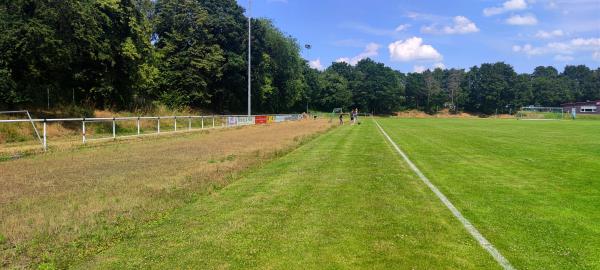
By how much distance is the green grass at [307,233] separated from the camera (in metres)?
5.21

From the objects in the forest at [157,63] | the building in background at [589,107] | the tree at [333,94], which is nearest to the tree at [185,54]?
the forest at [157,63]

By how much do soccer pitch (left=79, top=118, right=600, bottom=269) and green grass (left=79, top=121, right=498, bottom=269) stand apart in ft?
0.05

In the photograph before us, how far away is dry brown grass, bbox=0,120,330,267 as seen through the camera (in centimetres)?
603

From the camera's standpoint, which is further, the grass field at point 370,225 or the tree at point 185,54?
the tree at point 185,54

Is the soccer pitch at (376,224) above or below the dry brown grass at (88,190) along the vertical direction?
below

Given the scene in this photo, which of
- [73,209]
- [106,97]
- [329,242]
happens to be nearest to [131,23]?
[106,97]

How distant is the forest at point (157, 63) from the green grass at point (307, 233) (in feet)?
79.1

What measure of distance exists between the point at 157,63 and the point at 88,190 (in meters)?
51.8

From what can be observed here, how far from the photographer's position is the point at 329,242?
5.89 meters

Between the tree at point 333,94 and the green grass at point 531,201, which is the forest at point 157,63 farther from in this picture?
the green grass at point 531,201

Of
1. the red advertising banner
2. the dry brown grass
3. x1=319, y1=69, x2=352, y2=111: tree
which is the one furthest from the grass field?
x1=319, y1=69, x2=352, y2=111: tree

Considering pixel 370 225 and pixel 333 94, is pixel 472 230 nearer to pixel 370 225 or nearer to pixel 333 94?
pixel 370 225

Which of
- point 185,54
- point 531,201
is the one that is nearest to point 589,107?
point 185,54

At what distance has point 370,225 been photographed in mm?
6727
